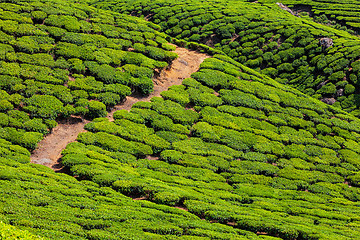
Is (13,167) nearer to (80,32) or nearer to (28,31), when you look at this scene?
(28,31)

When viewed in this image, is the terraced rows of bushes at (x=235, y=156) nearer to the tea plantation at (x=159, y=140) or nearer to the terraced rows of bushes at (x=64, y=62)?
the tea plantation at (x=159, y=140)

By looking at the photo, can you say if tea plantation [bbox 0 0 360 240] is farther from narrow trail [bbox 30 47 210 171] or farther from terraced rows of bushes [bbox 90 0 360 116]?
narrow trail [bbox 30 47 210 171]

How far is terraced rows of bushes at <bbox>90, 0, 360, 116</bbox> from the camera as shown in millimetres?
45841

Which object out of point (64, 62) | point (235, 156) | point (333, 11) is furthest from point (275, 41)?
point (64, 62)

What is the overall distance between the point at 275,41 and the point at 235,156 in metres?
32.1

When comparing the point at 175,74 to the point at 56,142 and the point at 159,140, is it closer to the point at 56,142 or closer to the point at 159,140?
the point at 159,140

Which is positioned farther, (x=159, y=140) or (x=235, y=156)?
(x=235, y=156)

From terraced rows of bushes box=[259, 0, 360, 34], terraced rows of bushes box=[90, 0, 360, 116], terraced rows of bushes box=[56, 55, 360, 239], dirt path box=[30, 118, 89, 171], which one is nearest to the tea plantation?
terraced rows of bushes box=[56, 55, 360, 239]

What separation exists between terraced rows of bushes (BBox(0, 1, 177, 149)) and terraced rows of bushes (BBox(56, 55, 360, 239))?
318 cm

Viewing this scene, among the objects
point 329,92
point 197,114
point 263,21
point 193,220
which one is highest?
point 263,21

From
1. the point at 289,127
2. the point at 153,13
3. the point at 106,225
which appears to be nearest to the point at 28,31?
the point at 106,225

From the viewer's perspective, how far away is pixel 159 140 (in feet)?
92.1

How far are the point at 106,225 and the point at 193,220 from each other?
5.44 m

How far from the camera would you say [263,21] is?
5812 cm
